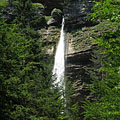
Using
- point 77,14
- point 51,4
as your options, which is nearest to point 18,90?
point 77,14

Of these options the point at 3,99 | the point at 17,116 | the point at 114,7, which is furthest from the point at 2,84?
the point at 114,7

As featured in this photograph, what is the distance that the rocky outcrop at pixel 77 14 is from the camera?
30.8 m

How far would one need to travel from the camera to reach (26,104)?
1127cm

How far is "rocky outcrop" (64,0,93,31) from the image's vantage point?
101 ft

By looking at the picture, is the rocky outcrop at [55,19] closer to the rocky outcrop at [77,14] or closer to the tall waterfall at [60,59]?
the rocky outcrop at [77,14]

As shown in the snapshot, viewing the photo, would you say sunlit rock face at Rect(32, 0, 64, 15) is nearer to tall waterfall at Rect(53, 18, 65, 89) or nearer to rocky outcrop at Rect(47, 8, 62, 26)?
rocky outcrop at Rect(47, 8, 62, 26)

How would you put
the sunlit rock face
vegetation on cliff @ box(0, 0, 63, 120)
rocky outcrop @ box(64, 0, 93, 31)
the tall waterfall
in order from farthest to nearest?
the sunlit rock face, rocky outcrop @ box(64, 0, 93, 31), the tall waterfall, vegetation on cliff @ box(0, 0, 63, 120)

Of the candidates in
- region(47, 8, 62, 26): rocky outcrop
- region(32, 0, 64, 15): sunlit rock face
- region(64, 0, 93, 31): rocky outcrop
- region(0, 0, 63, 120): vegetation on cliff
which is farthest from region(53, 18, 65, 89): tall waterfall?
region(0, 0, 63, 120): vegetation on cliff

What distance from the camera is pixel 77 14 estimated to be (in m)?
31.5

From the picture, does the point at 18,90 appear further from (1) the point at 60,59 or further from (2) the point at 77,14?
(2) the point at 77,14

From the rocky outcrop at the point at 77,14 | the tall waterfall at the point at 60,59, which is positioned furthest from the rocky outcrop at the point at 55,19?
the tall waterfall at the point at 60,59

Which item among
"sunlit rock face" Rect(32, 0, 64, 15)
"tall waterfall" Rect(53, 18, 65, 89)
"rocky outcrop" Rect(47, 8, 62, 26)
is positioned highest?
"sunlit rock face" Rect(32, 0, 64, 15)

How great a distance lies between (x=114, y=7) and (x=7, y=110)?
7.44 m

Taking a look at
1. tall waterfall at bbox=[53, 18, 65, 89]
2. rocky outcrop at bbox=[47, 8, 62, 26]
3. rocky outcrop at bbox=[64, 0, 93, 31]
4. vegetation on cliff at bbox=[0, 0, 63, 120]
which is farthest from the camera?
rocky outcrop at bbox=[47, 8, 62, 26]
